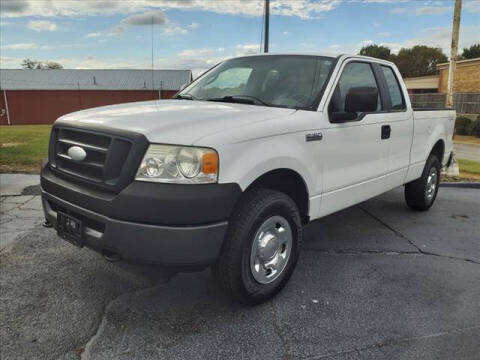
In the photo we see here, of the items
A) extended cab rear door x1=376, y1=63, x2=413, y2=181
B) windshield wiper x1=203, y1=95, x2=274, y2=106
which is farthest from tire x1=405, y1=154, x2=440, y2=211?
windshield wiper x1=203, y1=95, x2=274, y2=106

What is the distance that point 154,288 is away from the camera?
11.4 ft

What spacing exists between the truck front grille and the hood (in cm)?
7

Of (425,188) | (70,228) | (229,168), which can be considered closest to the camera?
(229,168)

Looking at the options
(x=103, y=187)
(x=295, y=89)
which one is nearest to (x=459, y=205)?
(x=295, y=89)

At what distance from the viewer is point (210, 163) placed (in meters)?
2.62

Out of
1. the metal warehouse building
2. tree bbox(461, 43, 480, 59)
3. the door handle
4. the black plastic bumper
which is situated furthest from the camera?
tree bbox(461, 43, 480, 59)

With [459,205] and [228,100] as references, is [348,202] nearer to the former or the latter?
[228,100]

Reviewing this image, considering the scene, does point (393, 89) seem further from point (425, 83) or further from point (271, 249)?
point (425, 83)

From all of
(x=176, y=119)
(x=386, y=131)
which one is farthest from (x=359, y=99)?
(x=176, y=119)

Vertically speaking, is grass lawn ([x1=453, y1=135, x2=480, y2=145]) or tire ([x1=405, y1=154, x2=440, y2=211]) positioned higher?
tire ([x1=405, y1=154, x2=440, y2=211])

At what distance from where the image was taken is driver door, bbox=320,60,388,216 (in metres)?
3.68

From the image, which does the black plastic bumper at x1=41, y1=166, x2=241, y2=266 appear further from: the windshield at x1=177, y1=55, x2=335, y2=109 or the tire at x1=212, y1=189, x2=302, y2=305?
the windshield at x1=177, y1=55, x2=335, y2=109

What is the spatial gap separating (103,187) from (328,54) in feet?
8.23

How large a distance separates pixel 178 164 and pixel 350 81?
2.21m
